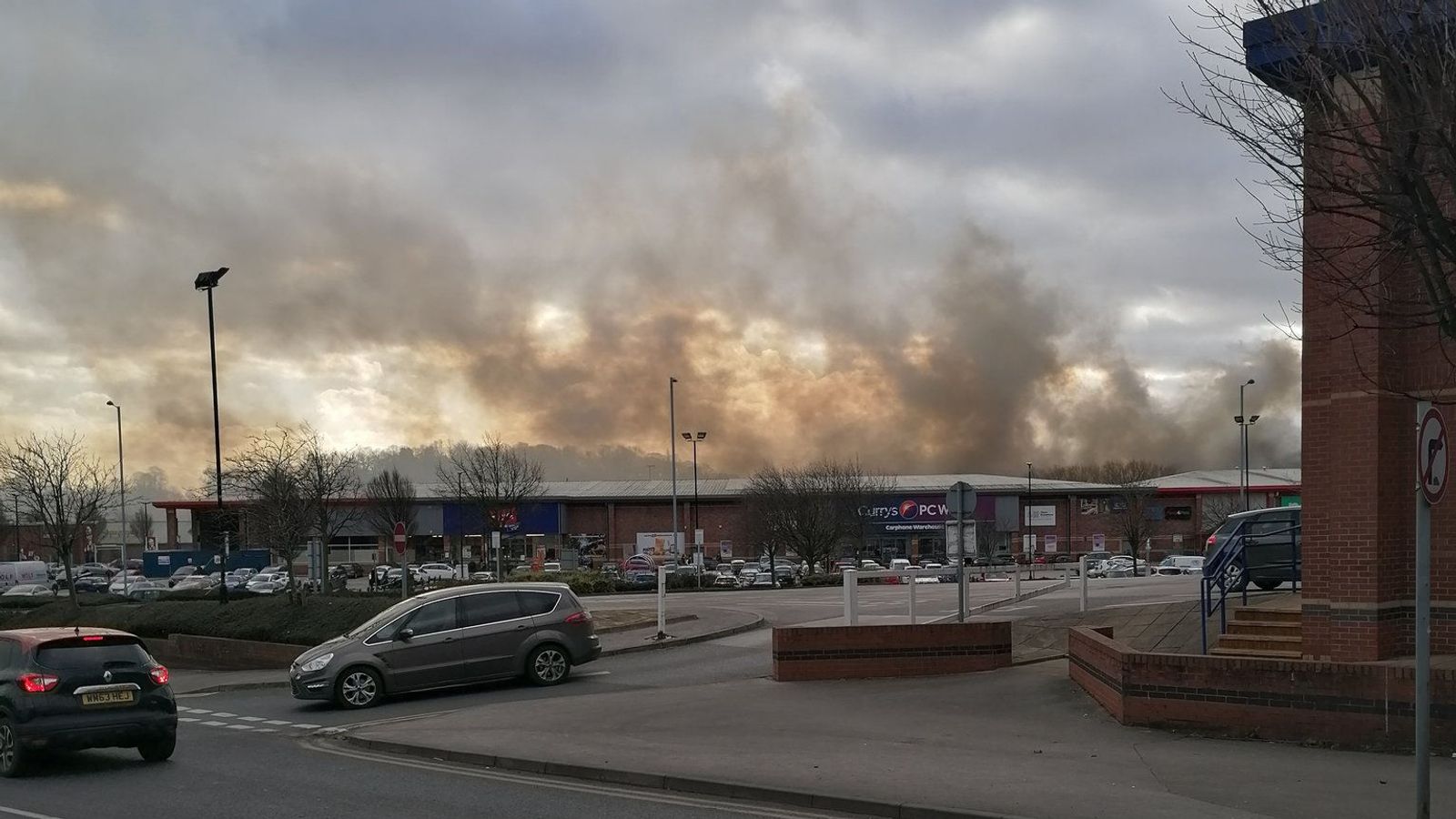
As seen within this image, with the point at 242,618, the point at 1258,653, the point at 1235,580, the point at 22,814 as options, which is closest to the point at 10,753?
the point at 22,814

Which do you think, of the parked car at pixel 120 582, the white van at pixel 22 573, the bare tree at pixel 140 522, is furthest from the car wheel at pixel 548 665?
the bare tree at pixel 140 522

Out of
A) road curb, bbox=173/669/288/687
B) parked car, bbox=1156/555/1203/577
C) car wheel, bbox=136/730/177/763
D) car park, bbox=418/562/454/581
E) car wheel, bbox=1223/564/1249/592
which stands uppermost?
car wheel, bbox=1223/564/1249/592

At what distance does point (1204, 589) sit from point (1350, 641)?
7.99 feet

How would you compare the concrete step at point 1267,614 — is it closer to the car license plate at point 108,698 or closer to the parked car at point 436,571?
the car license plate at point 108,698

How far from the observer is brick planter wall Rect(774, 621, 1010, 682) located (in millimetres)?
17297

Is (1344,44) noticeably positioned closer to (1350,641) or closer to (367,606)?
(1350,641)

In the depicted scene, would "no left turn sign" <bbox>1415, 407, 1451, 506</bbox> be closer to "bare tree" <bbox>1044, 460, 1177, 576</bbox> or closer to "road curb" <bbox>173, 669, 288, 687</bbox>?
"road curb" <bbox>173, 669, 288, 687</bbox>

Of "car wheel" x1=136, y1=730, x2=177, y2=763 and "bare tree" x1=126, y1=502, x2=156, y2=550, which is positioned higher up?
"car wheel" x1=136, y1=730, x2=177, y2=763

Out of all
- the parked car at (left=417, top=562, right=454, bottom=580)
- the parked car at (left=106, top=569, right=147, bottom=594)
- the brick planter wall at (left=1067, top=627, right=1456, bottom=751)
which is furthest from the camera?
the parked car at (left=417, top=562, right=454, bottom=580)

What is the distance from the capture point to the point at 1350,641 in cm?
1260

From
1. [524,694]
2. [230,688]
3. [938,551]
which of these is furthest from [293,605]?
[938,551]

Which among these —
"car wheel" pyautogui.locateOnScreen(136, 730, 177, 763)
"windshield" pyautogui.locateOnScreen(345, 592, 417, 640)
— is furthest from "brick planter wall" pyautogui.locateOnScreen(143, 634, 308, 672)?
"car wheel" pyautogui.locateOnScreen(136, 730, 177, 763)

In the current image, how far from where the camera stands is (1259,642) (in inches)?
554

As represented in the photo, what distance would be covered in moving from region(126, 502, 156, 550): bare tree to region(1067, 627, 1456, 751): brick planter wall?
104 meters
